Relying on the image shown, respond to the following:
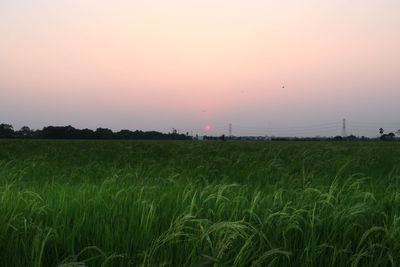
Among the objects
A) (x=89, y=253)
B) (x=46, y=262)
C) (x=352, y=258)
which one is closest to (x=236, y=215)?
(x=352, y=258)

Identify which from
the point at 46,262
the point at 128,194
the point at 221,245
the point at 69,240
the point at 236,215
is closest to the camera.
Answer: the point at 221,245

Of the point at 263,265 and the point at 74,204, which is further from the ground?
the point at 74,204

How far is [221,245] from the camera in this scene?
2219 millimetres

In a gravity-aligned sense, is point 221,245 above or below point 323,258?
above

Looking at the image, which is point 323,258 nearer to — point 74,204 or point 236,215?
point 236,215

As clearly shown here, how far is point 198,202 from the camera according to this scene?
3.61 metres

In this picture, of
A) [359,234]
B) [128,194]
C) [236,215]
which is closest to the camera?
[359,234]

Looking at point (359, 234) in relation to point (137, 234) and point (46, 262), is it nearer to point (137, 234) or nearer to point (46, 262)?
point (137, 234)

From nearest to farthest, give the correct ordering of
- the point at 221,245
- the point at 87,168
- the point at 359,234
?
1. the point at 221,245
2. the point at 359,234
3. the point at 87,168

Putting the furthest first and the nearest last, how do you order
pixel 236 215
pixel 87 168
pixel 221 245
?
1. pixel 87 168
2. pixel 236 215
3. pixel 221 245

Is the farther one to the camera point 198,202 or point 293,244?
point 198,202

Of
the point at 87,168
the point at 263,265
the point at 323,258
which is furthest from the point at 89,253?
the point at 87,168

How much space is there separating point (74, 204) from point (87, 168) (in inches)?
159

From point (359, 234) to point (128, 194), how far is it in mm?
2618
